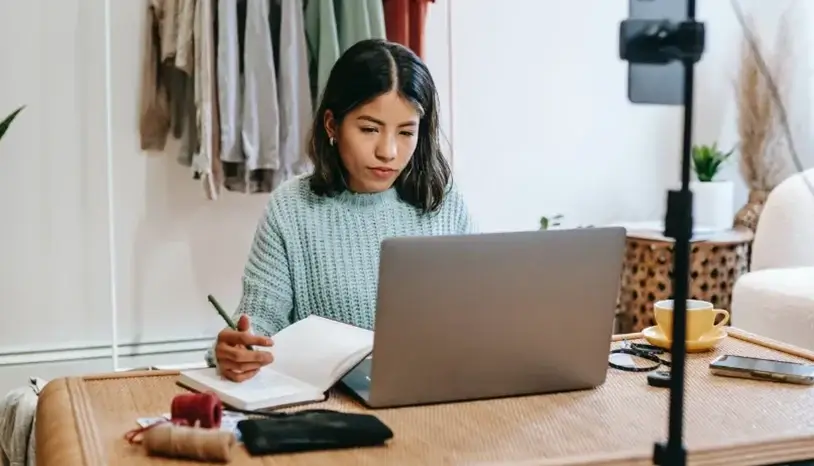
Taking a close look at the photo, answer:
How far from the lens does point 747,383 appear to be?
1246 mm

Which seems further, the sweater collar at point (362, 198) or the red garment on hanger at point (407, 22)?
the red garment on hanger at point (407, 22)

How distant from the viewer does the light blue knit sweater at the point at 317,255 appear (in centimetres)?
159

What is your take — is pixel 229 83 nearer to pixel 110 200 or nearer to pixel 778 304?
pixel 110 200

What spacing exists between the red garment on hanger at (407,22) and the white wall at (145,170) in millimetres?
345

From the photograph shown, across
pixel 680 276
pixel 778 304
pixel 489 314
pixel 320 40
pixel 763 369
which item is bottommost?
pixel 778 304

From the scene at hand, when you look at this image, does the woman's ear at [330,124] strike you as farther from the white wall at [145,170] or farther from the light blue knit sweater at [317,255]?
the white wall at [145,170]

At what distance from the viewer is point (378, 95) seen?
1.58m

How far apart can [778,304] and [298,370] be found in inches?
64.8

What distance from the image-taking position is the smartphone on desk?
124cm

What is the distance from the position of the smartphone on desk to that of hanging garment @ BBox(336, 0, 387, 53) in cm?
171

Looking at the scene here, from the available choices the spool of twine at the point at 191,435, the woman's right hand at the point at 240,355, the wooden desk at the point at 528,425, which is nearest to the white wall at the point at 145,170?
the wooden desk at the point at 528,425

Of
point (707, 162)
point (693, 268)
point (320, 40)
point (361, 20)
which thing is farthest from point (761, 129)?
point (320, 40)

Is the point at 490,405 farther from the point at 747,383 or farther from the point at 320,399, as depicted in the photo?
the point at 747,383

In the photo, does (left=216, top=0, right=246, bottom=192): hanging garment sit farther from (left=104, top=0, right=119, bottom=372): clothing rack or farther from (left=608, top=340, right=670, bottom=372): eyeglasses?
(left=608, top=340, right=670, bottom=372): eyeglasses
